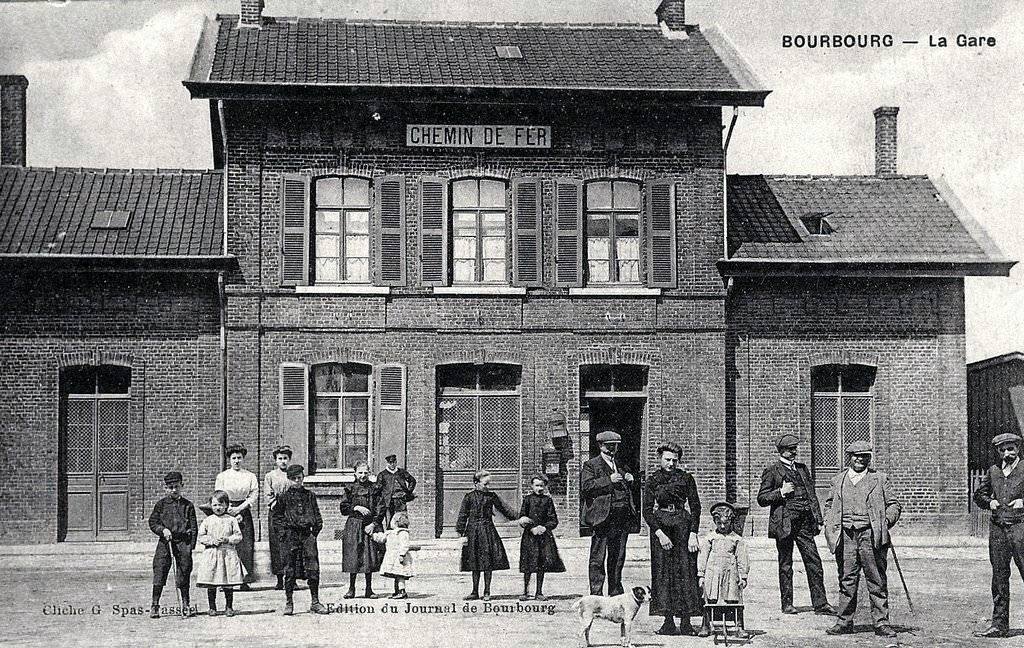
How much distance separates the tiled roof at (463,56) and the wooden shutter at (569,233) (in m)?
1.58

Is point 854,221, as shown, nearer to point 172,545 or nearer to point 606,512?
point 606,512

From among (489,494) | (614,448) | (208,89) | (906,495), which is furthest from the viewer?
(906,495)

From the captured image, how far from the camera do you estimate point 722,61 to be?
19031 millimetres

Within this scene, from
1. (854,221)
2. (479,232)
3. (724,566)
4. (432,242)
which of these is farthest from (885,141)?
(724,566)

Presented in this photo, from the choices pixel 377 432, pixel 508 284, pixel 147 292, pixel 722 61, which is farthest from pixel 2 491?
pixel 722 61

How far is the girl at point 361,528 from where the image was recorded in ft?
43.1

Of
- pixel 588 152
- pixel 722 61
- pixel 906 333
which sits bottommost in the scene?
pixel 906 333

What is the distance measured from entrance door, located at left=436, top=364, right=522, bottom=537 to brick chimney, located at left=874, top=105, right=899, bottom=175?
847 centimetres

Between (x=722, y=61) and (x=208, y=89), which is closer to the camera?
(x=208, y=89)

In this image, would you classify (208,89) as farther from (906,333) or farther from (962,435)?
(962,435)

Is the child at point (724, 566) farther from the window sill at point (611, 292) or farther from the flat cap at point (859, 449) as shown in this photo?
the window sill at point (611, 292)

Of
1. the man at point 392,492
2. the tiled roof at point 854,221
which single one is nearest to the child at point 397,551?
the man at point 392,492

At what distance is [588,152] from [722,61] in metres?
2.76

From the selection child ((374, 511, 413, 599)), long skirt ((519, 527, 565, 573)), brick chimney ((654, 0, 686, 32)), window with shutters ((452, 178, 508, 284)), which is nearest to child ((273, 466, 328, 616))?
child ((374, 511, 413, 599))
